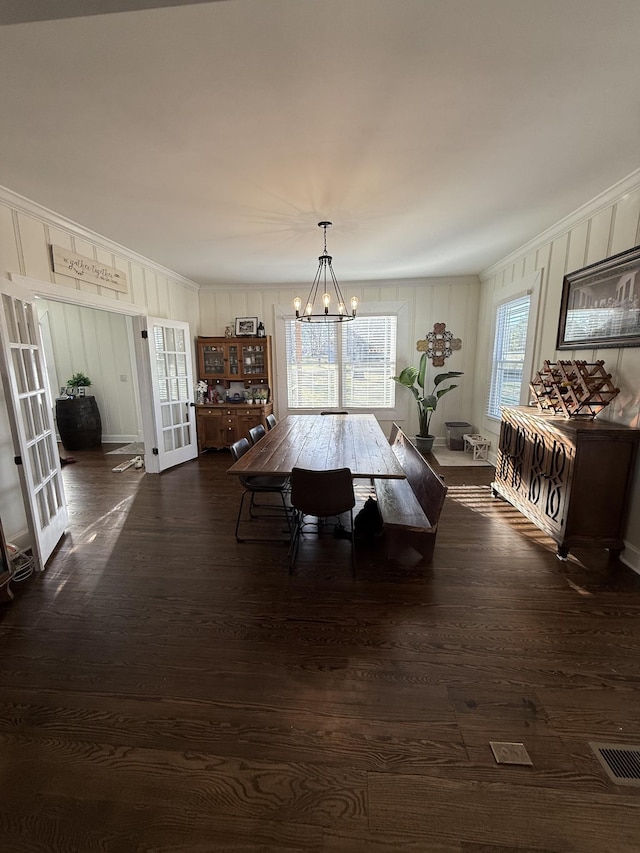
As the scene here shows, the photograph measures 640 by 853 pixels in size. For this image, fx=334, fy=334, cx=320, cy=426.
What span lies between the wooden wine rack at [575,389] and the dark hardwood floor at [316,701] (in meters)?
1.18

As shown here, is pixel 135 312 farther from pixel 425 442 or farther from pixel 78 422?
pixel 425 442

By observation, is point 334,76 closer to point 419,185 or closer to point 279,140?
point 279,140

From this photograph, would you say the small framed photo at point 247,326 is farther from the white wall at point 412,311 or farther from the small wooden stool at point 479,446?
the small wooden stool at point 479,446

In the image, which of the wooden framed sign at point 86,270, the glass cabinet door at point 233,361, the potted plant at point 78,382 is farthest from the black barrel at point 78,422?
the wooden framed sign at point 86,270

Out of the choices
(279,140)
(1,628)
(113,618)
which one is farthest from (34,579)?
(279,140)

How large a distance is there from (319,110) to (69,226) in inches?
107

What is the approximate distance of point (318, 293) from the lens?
5586 mm

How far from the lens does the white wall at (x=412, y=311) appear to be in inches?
212

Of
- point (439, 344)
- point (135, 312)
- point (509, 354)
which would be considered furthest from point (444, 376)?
point (135, 312)

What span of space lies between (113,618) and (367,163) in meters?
3.30

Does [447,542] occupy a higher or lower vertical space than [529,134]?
lower

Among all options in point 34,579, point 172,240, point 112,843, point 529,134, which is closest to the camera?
point 112,843

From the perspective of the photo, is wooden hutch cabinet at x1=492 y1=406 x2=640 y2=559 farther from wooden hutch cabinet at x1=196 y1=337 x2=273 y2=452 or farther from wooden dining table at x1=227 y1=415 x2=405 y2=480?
wooden hutch cabinet at x1=196 y1=337 x2=273 y2=452

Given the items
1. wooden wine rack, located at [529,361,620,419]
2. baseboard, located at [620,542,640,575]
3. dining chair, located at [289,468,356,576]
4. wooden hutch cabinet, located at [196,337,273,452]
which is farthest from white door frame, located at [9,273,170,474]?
baseboard, located at [620,542,640,575]
